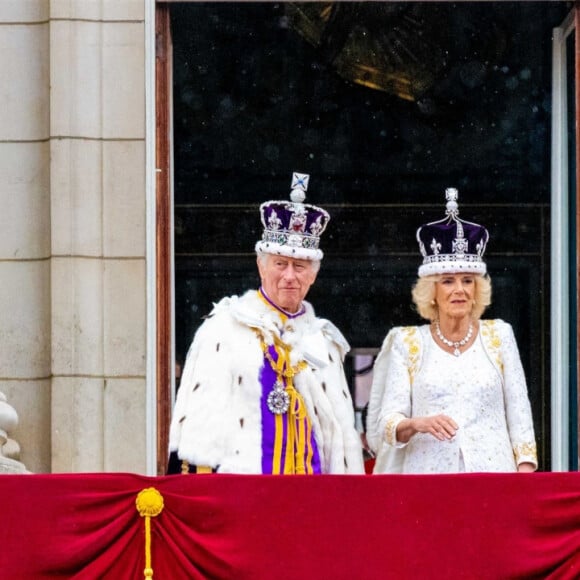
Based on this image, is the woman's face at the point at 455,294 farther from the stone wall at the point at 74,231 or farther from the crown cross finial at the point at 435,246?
the stone wall at the point at 74,231

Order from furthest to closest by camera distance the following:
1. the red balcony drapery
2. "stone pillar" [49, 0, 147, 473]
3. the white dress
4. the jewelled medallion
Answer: "stone pillar" [49, 0, 147, 473] → the white dress → the jewelled medallion → the red balcony drapery

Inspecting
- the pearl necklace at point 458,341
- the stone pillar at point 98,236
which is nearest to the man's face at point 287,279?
the pearl necklace at point 458,341

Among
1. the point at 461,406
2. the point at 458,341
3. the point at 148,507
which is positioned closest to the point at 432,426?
→ the point at 461,406

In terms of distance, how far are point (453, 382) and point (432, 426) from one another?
14.1 inches

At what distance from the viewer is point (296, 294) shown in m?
9.39

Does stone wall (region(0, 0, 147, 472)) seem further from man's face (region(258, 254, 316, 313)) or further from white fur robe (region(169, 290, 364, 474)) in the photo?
man's face (region(258, 254, 316, 313))

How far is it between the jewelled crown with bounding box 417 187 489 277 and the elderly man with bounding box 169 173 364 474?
1.81 feet

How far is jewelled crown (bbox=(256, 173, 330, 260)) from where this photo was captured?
9.38 meters

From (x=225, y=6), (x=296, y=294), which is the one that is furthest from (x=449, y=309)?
(x=225, y=6)

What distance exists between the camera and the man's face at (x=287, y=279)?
9375mm

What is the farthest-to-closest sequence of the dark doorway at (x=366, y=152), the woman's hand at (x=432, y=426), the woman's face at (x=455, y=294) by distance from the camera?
the dark doorway at (x=366, y=152), the woman's face at (x=455, y=294), the woman's hand at (x=432, y=426)

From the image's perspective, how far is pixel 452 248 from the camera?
9.62 metres

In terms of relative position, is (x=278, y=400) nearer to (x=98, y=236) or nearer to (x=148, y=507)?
(x=148, y=507)

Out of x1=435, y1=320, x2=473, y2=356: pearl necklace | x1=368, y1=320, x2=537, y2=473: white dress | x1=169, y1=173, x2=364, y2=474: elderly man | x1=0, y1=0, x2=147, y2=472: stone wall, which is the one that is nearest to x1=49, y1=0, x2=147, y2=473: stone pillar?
x1=0, y1=0, x2=147, y2=472: stone wall
